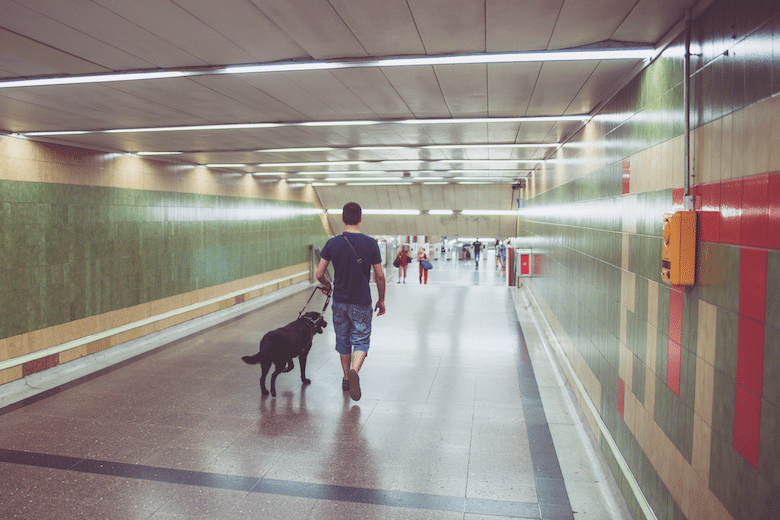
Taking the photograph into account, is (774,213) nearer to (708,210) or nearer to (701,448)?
(708,210)

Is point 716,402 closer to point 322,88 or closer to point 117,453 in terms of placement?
point 322,88

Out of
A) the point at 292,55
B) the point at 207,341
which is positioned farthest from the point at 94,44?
the point at 207,341

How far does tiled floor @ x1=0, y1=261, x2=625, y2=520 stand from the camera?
323cm

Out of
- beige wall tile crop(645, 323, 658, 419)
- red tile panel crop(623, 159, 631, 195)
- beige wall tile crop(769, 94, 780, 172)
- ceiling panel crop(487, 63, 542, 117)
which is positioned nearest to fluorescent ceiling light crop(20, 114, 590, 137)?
ceiling panel crop(487, 63, 542, 117)

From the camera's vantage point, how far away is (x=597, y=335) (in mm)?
4371

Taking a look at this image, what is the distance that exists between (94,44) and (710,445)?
12.3ft

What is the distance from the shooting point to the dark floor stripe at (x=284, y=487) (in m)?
3.17

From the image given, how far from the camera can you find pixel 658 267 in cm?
275

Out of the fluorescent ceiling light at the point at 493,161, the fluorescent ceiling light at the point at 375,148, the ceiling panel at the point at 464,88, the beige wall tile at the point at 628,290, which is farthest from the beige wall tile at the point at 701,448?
Answer: the fluorescent ceiling light at the point at 493,161

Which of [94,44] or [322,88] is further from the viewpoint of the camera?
[322,88]

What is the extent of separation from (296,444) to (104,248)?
188 inches

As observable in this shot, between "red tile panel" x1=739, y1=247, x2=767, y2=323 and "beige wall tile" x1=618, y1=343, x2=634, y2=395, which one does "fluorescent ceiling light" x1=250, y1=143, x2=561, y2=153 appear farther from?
"red tile panel" x1=739, y1=247, x2=767, y2=323

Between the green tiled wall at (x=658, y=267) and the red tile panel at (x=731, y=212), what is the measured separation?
61 mm

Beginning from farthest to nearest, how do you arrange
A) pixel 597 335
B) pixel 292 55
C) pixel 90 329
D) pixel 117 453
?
1. pixel 90 329
2. pixel 597 335
3. pixel 117 453
4. pixel 292 55
